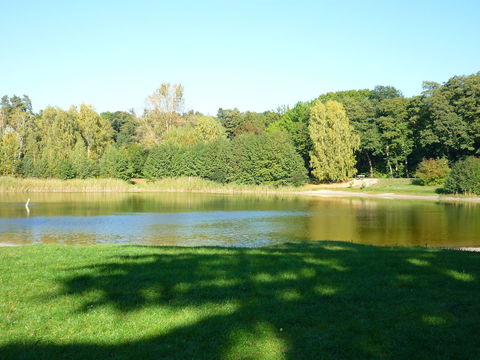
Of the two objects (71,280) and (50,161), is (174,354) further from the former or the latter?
(50,161)

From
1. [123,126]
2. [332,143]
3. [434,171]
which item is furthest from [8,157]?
[434,171]

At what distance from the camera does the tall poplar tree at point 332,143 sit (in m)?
65.1

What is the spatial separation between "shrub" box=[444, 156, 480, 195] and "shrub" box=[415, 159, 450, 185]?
5.02 m

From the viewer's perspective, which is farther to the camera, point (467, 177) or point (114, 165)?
point (114, 165)

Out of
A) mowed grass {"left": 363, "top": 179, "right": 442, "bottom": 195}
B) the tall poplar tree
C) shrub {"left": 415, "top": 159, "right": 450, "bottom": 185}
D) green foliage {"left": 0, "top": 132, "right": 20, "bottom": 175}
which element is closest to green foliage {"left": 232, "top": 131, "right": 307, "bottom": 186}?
the tall poplar tree

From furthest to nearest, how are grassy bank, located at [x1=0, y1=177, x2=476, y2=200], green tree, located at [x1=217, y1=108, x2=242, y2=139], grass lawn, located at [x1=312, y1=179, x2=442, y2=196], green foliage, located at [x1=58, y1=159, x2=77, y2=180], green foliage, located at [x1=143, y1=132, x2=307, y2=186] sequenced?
green tree, located at [x1=217, y1=108, x2=242, y2=139] < green foliage, located at [x1=58, y1=159, x2=77, y2=180] < green foliage, located at [x1=143, y1=132, x2=307, y2=186] < grassy bank, located at [x1=0, y1=177, x2=476, y2=200] < grass lawn, located at [x1=312, y1=179, x2=442, y2=196]

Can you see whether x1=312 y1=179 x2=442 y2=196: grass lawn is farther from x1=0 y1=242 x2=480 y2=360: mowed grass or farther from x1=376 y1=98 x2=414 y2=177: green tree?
x1=0 y1=242 x2=480 y2=360: mowed grass

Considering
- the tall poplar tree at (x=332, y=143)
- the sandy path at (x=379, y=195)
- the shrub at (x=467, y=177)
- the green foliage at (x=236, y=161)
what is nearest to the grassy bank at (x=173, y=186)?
the sandy path at (x=379, y=195)

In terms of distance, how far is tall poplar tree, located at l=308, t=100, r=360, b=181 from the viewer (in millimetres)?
65062

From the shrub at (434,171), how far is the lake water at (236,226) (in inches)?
643

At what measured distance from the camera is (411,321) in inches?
234

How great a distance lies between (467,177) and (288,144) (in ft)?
90.0

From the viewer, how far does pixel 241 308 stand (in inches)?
252

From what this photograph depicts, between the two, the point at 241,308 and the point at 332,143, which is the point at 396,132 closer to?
the point at 332,143
